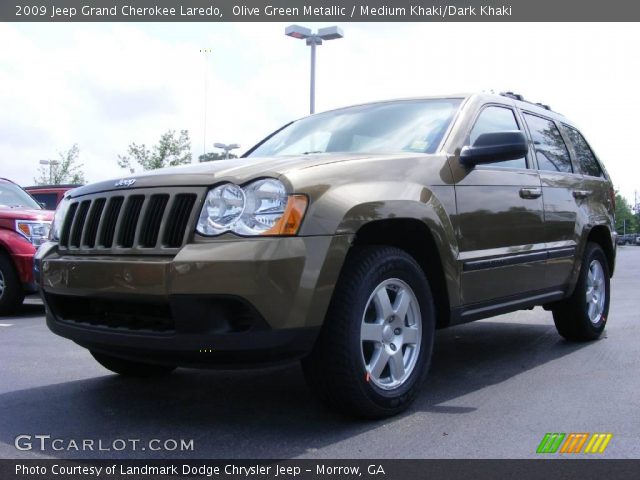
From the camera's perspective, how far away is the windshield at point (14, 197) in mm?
8633

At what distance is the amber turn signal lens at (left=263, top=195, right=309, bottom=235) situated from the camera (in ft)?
9.68

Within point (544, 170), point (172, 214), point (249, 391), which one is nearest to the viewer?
point (172, 214)

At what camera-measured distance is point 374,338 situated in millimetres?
3281

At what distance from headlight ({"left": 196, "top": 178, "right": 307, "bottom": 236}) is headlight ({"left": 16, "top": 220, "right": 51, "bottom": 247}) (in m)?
5.61

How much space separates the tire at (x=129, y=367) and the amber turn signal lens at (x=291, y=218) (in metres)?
1.56

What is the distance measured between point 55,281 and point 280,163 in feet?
4.26

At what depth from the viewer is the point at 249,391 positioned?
13.0ft

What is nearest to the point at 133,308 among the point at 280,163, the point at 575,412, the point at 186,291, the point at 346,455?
the point at 186,291

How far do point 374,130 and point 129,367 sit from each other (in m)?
2.14

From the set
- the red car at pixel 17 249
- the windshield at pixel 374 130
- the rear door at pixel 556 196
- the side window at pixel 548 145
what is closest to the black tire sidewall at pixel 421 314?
the windshield at pixel 374 130

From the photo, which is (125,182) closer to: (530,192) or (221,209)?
(221,209)

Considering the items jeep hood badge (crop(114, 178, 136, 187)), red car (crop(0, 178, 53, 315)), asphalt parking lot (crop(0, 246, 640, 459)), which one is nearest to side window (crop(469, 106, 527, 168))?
asphalt parking lot (crop(0, 246, 640, 459))

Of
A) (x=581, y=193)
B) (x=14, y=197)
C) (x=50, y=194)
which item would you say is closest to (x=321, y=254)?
(x=581, y=193)

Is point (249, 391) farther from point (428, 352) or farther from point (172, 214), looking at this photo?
point (172, 214)
